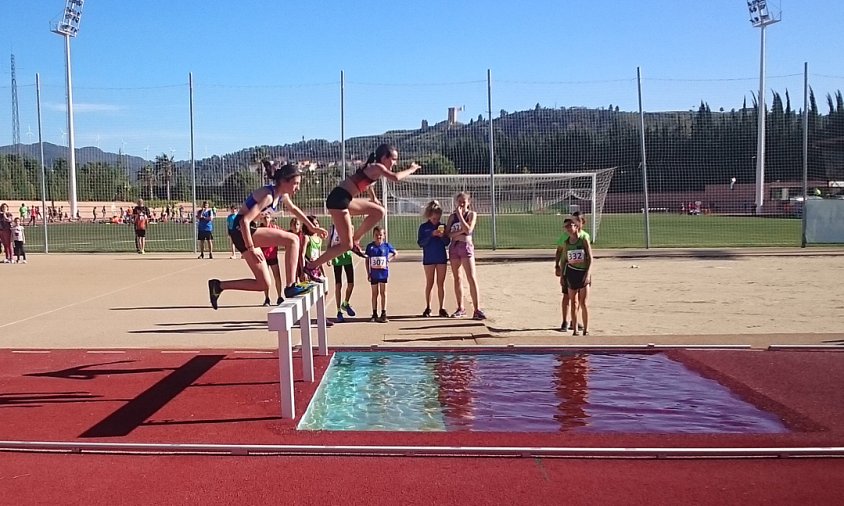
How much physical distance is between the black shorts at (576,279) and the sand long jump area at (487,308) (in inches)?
33.0

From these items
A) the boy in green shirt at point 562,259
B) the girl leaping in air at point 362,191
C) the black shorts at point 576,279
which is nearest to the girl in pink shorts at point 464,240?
the boy in green shirt at point 562,259

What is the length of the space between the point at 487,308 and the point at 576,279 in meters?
3.38

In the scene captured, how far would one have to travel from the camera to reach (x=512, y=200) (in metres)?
34.4

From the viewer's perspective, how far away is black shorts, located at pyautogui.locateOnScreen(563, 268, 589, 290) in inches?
444

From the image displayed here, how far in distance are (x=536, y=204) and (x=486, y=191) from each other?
8.08 metres

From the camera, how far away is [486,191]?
97.6ft

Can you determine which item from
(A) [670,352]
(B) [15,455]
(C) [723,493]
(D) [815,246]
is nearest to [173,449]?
(B) [15,455]

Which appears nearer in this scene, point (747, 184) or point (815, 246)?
point (815, 246)

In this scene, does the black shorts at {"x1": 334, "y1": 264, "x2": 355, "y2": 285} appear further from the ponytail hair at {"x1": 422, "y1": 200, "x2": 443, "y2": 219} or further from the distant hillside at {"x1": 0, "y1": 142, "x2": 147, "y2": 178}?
the distant hillside at {"x1": 0, "y1": 142, "x2": 147, "y2": 178}

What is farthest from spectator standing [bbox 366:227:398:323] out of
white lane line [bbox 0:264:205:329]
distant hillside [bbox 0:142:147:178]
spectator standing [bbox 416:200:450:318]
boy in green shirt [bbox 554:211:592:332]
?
distant hillside [bbox 0:142:147:178]

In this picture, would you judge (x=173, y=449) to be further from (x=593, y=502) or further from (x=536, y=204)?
(x=536, y=204)

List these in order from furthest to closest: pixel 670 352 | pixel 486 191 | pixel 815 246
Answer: pixel 486 191
pixel 815 246
pixel 670 352

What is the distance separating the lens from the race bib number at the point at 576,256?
37.1 ft

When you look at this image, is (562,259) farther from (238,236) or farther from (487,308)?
(238,236)
